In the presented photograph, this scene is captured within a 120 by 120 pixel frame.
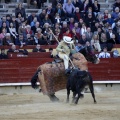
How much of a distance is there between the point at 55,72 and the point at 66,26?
14.6ft

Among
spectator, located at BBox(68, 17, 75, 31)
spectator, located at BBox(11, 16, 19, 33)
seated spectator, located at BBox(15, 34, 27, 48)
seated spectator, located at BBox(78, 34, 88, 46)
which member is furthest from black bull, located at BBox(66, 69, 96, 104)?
spectator, located at BBox(68, 17, 75, 31)

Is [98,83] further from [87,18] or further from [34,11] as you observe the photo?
[34,11]

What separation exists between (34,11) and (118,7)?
2.70 m

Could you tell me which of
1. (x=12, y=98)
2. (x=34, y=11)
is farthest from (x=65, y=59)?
(x=34, y=11)

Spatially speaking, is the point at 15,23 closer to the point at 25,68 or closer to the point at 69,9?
the point at 25,68

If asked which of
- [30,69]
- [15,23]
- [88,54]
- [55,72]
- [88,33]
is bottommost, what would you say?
[30,69]

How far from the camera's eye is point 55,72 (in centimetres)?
1516

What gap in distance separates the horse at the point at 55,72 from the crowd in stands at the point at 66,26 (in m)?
3.02

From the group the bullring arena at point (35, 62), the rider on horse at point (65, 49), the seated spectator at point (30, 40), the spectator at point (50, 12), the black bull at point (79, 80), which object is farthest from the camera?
the spectator at point (50, 12)

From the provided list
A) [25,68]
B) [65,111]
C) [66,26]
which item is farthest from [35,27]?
[65,111]

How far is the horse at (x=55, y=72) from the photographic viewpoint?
589 inches

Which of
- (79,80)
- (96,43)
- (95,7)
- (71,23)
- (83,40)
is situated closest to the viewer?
(79,80)

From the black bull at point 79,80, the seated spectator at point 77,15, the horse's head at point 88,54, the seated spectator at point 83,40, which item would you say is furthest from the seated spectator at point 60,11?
the black bull at point 79,80

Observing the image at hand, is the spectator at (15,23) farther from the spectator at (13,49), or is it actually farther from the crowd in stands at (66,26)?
the spectator at (13,49)
